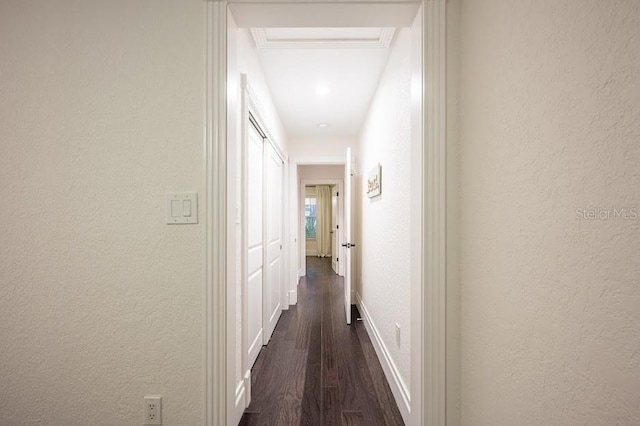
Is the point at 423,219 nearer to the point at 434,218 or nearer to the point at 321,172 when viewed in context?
the point at 434,218

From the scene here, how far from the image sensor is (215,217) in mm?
1231

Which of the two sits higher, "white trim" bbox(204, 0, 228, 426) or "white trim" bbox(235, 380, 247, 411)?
"white trim" bbox(204, 0, 228, 426)

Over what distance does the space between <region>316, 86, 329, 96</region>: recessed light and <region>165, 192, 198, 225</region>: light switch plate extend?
2012mm

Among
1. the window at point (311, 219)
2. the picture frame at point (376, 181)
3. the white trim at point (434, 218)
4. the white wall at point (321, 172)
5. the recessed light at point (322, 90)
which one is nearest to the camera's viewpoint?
the white trim at point (434, 218)

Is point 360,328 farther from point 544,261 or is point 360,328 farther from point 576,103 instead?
point 576,103

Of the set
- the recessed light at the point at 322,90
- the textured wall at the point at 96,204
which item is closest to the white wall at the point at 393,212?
the recessed light at the point at 322,90

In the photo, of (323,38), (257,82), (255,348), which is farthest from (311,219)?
(323,38)

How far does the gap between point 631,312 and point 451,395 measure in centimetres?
87

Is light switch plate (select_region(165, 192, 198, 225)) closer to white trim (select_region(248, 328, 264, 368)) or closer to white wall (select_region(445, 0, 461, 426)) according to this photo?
white wall (select_region(445, 0, 461, 426))

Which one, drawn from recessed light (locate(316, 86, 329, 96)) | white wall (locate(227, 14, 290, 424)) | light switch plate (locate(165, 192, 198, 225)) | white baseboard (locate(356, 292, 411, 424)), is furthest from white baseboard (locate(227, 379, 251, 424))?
recessed light (locate(316, 86, 329, 96))
